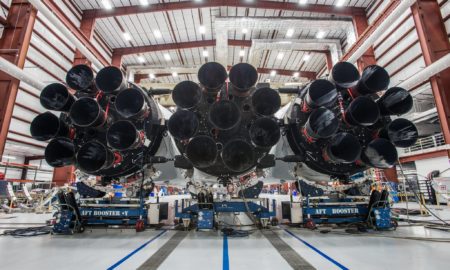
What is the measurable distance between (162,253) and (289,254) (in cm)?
142

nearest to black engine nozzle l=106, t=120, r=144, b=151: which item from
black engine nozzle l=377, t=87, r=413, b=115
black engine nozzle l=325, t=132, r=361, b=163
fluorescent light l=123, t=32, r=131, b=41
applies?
black engine nozzle l=325, t=132, r=361, b=163

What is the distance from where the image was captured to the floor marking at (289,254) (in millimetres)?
2201

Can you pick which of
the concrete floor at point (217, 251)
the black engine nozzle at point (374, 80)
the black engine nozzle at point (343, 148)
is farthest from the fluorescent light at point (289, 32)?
the black engine nozzle at point (343, 148)

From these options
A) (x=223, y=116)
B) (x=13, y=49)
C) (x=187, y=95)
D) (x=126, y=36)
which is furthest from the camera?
(x=126, y=36)

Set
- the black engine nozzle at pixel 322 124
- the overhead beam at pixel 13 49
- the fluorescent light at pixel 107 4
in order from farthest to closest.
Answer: the fluorescent light at pixel 107 4 < the overhead beam at pixel 13 49 < the black engine nozzle at pixel 322 124

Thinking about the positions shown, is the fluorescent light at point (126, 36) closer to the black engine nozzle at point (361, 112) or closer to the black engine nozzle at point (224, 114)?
the black engine nozzle at point (224, 114)

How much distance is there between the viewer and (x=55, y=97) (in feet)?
8.82

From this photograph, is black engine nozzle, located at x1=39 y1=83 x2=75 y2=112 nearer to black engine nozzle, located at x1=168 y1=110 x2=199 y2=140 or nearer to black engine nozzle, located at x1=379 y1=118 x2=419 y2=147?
black engine nozzle, located at x1=168 y1=110 x2=199 y2=140

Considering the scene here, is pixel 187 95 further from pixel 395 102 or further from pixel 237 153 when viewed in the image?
pixel 395 102

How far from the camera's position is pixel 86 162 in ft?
8.50

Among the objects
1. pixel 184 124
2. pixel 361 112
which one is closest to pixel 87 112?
pixel 184 124

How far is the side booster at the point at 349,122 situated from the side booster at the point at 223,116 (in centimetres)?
52

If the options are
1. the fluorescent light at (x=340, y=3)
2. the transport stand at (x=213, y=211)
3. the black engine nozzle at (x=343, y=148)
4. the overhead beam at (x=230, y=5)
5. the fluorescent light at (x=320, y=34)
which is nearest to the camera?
the black engine nozzle at (x=343, y=148)

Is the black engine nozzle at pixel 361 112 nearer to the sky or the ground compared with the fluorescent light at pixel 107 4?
nearer to the ground
